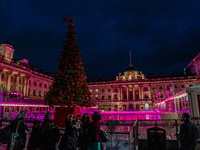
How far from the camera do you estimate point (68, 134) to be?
173 inches

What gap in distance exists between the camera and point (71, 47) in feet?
44.3

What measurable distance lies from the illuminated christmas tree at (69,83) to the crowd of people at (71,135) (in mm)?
7013

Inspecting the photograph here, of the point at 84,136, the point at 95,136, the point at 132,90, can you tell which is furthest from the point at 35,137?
the point at 132,90

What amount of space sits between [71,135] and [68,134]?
3.7 inches

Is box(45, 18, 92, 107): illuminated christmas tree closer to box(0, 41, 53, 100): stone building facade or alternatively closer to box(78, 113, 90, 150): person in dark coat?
box(78, 113, 90, 150): person in dark coat

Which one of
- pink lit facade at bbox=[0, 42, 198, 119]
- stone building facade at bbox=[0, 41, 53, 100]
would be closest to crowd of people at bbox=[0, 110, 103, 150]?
stone building facade at bbox=[0, 41, 53, 100]

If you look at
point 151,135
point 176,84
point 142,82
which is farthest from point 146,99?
point 151,135

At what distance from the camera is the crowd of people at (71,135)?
4.38 metres

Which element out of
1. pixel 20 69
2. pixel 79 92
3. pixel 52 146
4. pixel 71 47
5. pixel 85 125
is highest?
pixel 20 69

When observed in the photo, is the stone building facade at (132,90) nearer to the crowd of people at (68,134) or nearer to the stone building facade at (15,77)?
the stone building facade at (15,77)

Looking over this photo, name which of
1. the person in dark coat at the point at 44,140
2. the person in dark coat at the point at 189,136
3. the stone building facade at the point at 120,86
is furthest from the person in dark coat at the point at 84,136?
the stone building facade at the point at 120,86

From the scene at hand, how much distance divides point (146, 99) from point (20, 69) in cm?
5001

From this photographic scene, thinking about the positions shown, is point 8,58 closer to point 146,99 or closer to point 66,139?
point 66,139

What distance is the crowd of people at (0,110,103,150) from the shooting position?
14.3 ft
